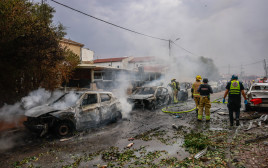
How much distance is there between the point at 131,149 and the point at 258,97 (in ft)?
24.9

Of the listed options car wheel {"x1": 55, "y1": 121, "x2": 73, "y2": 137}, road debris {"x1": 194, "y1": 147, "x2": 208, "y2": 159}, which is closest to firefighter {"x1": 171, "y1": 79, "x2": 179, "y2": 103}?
car wheel {"x1": 55, "y1": 121, "x2": 73, "y2": 137}

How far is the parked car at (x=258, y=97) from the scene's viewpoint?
848 cm

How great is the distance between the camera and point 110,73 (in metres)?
18.1

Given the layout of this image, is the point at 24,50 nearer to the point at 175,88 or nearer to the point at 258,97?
the point at 175,88

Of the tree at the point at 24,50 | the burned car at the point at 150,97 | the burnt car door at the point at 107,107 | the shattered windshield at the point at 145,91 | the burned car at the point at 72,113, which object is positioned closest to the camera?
the burned car at the point at 72,113

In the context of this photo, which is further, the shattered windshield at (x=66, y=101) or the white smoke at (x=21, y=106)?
the white smoke at (x=21, y=106)

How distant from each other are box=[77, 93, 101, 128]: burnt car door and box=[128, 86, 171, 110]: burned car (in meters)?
3.91

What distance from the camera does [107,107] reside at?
718 cm

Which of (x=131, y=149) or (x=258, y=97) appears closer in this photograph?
(x=131, y=149)

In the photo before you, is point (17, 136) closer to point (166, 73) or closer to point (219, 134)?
point (219, 134)

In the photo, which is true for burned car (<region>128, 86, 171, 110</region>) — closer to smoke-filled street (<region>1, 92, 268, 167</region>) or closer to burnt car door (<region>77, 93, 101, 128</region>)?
smoke-filled street (<region>1, 92, 268, 167</region>)

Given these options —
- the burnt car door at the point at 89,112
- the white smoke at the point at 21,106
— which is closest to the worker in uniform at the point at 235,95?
the burnt car door at the point at 89,112

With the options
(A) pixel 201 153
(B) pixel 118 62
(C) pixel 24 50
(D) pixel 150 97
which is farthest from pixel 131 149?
(B) pixel 118 62

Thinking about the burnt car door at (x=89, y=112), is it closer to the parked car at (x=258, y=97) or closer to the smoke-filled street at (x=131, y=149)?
the smoke-filled street at (x=131, y=149)
